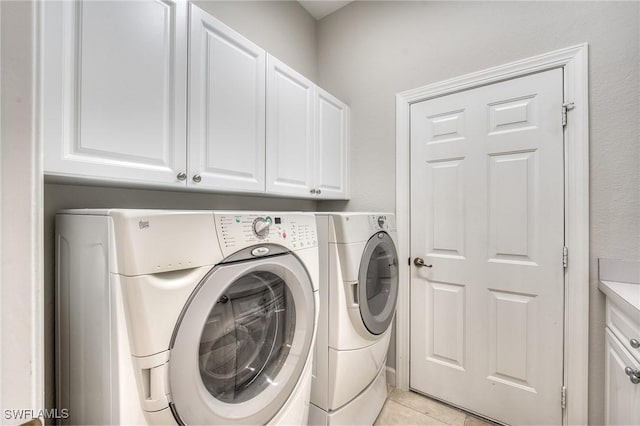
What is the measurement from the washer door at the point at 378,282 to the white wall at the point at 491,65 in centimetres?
49

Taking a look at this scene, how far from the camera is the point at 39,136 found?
17.1 inches

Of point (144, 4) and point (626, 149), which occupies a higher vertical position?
point (144, 4)

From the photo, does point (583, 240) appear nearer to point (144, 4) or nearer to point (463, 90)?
point (463, 90)

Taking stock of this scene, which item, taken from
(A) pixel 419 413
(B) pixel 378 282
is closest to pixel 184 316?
(B) pixel 378 282

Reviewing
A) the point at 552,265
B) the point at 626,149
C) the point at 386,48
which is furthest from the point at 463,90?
the point at 552,265

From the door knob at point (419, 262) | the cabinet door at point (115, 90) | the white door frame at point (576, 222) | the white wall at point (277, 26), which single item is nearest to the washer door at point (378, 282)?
the door knob at point (419, 262)

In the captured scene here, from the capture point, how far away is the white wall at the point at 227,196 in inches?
40.6

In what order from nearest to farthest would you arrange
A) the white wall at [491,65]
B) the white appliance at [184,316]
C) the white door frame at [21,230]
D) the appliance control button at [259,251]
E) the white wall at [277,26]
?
the white door frame at [21,230], the white appliance at [184,316], the appliance control button at [259,251], the white wall at [491,65], the white wall at [277,26]

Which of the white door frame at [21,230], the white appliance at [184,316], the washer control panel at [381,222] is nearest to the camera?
the white door frame at [21,230]

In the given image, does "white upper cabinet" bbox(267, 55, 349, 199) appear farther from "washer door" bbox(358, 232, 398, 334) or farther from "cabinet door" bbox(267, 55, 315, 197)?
"washer door" bbox(358, 232, 398, 334)

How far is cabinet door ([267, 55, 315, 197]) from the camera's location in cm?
155

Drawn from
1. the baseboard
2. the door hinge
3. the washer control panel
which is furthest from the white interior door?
the washer control panel

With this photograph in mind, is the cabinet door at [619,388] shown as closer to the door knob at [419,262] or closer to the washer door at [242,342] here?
the door knob at [419,262]

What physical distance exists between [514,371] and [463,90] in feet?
5.77
